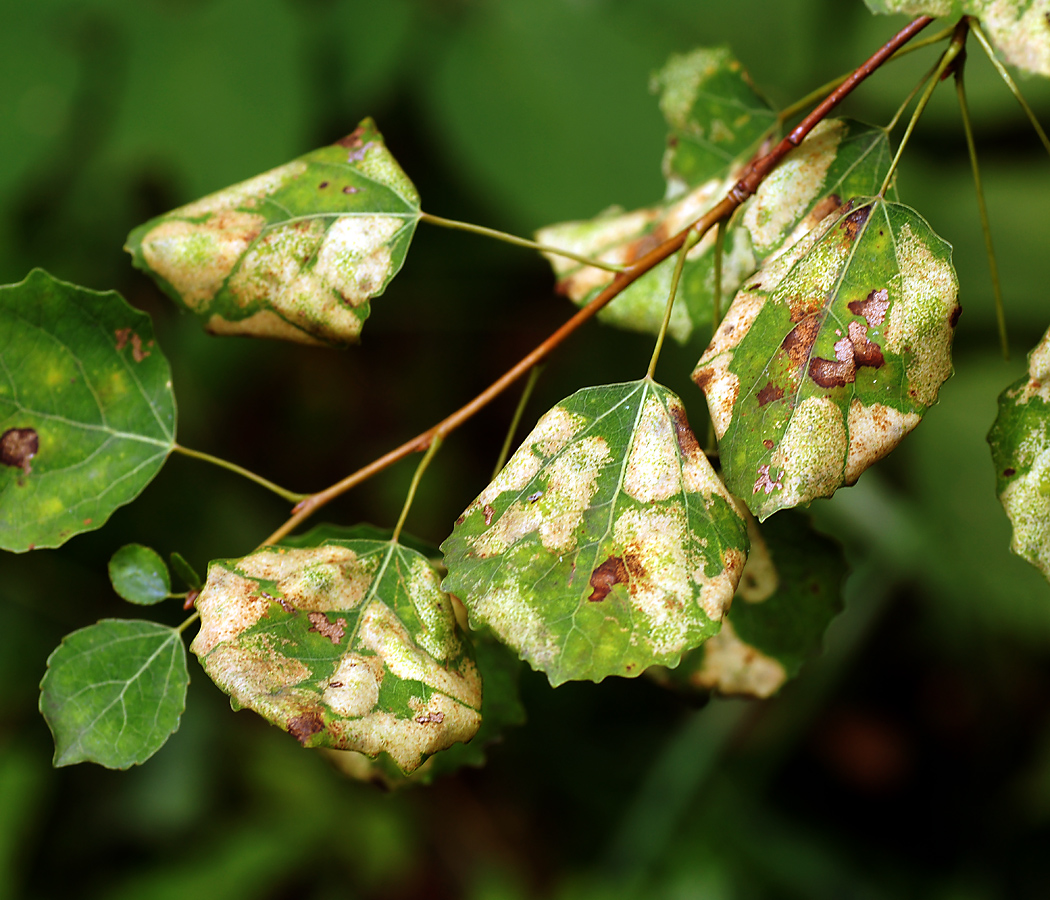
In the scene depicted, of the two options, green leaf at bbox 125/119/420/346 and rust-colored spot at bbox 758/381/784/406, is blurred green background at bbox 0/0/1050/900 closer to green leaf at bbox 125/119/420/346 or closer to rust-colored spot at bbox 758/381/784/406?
green leaf at bbox 125/119/420/346

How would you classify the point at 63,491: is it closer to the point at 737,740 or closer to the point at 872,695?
the point at 737,740

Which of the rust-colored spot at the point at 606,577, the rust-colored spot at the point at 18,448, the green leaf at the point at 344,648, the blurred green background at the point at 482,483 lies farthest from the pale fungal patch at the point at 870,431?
the blurred green background at the point at 482,483

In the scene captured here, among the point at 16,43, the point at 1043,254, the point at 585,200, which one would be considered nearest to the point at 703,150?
the point at 585,200

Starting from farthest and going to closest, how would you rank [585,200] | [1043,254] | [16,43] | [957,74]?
[1043,254] < [585,200] < [16,43] < [957,74]

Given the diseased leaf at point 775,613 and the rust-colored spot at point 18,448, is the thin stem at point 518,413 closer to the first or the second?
the diseased leaf at point 775,613

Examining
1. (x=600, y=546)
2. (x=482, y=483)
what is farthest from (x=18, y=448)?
(x=482, y=483)

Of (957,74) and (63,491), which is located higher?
(957,74)

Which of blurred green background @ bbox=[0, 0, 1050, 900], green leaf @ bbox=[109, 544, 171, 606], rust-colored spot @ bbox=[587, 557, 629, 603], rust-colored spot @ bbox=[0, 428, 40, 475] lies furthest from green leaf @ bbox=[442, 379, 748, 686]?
blurred green background @ bbox=[0, 0, 1050, 900]
